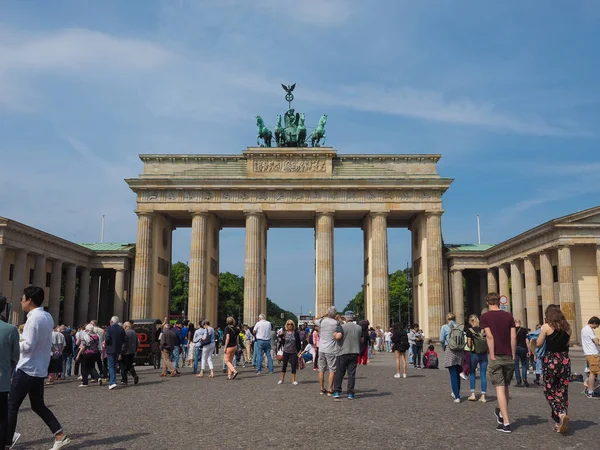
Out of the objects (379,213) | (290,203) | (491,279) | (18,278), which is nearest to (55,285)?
(18,278)

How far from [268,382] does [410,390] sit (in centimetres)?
491

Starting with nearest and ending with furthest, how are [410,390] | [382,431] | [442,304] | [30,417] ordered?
1. [382,431]
2. [30,417]
3. [410,390]
4. [442,304]

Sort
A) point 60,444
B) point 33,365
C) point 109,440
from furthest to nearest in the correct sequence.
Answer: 1. point 109,440
2. point 60,444
3. point 33,365

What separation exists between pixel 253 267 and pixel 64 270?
21.4 m

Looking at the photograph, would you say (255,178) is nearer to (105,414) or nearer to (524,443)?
(105,414)

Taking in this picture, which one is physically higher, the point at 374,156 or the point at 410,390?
the point at 374,156

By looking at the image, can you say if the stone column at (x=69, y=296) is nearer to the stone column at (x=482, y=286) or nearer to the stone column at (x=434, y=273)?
the stone column at (x=434, y=273)

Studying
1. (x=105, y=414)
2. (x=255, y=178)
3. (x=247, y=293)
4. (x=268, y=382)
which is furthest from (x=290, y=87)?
(x=105, y=414)

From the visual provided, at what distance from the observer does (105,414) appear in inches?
463

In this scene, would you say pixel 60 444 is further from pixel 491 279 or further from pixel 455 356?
pixel 491 279

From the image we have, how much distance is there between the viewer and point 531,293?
47625 mm

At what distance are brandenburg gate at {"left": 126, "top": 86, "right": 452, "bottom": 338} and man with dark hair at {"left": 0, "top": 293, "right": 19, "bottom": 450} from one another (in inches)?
1771

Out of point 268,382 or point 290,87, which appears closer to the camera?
point 268,382

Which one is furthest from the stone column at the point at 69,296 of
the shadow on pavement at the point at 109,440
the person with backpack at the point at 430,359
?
→ the shadow on pavement at the point at 109,440
